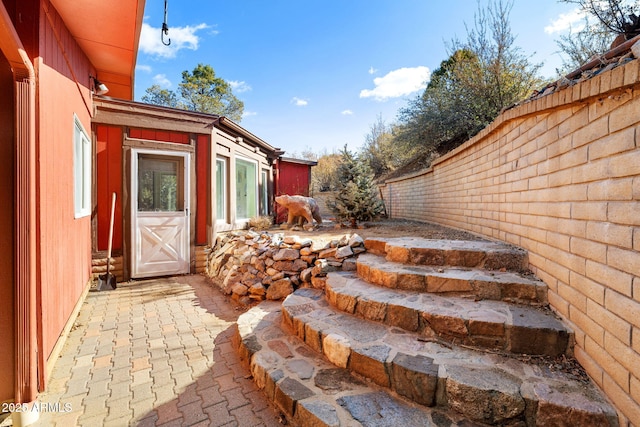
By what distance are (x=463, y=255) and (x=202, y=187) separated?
456cm

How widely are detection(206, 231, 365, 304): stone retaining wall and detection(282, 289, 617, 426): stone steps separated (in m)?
1.30

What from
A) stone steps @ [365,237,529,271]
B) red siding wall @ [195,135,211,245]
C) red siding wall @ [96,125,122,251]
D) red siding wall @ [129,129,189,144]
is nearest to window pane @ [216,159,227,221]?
red siding wall @ [195,135,211,245]

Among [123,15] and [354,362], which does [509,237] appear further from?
[123,15]

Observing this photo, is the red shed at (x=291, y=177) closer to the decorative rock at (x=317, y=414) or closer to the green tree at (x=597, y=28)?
the decorative rock at (x=317, y=414)

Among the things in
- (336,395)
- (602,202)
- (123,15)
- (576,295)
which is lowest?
(336,395)

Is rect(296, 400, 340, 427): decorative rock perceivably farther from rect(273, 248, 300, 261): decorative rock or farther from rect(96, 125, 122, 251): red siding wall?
rect(96, 125, 122, 251): red siding wall

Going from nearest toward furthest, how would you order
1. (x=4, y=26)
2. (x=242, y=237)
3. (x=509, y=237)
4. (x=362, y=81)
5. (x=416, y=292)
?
(x=4, y=26) < (x=416, y=292) < (x=509, y=237) < (x=242, y=237) < (x=362, y=81)

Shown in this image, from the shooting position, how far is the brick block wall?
112cm

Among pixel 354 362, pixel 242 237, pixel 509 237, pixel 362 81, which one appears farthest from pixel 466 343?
pixel 362 81

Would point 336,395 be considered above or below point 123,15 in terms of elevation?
below

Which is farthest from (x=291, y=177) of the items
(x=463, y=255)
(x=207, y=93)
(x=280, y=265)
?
(x=207, y=93)

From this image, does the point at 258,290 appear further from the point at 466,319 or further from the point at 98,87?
the point at 98,87

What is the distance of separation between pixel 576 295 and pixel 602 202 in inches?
23.0

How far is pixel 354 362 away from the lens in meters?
1.71
